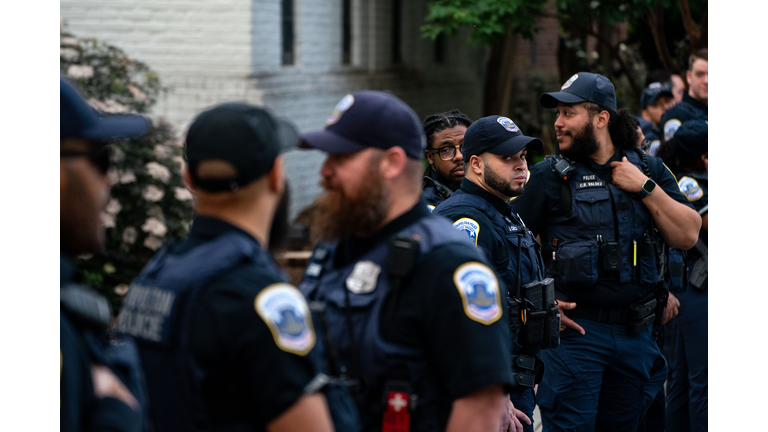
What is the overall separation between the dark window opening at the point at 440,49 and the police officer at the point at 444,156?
32.0 ft

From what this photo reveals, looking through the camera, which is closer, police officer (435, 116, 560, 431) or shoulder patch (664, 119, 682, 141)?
police officer (435, 116, 560, 431)

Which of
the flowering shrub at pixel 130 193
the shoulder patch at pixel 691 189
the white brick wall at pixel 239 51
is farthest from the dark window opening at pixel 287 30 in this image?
the shoulder patch at pixel 691 189

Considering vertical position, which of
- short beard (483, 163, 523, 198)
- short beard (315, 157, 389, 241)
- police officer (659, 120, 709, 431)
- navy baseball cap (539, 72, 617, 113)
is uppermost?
navy baseball cap (539, 72, 617, 113)

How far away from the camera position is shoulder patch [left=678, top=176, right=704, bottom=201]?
5383 mm

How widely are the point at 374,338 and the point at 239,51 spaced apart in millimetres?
7370

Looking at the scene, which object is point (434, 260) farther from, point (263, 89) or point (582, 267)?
point (263, 89)

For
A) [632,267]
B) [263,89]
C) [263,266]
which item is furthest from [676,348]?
[263,89]

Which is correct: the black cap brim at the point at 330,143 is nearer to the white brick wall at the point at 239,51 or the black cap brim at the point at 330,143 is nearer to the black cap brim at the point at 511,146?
the black cap brim at the point at 511,146

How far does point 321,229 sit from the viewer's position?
236cm

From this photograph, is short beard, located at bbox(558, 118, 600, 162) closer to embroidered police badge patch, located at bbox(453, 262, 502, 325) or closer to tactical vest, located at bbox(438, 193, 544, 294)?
tactical vest, located at bbox(438, 193, 544, 294)

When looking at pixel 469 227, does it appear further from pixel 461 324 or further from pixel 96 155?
pixel 96 155

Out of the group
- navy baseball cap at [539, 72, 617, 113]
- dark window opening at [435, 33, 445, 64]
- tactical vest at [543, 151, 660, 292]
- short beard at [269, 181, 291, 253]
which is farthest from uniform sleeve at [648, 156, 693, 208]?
dark window opening at [435, 33, 445, 64]

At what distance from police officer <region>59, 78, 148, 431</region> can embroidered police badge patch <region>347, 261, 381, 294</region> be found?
2.20 feet

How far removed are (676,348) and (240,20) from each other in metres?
5.87
